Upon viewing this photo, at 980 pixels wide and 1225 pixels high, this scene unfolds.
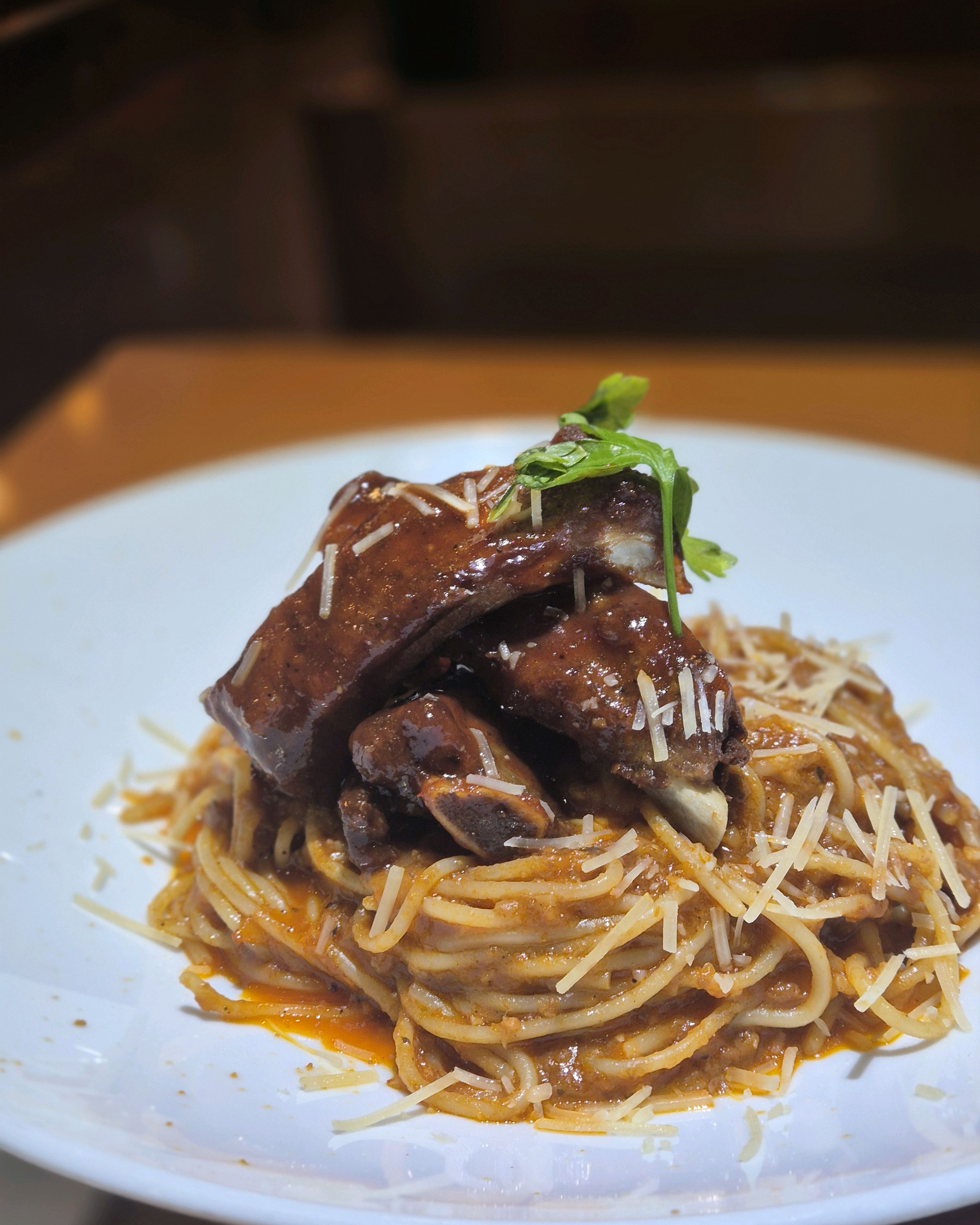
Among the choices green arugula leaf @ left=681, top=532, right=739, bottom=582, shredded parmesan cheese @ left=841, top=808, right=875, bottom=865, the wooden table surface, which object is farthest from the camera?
the wooden table surface

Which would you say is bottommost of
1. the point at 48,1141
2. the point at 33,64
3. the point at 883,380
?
the point at 883,380

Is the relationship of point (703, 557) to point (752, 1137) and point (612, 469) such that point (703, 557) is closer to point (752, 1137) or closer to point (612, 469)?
point (612, 469)

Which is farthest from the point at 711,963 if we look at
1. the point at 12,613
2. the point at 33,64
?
the point at 33,64

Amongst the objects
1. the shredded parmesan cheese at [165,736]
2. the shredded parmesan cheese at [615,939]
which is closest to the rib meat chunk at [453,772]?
the shredded parmesan cheese at [615,939]

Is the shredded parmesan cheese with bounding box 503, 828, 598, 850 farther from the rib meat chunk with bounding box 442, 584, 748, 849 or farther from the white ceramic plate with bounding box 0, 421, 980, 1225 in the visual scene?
the white ceramic plate with bounding box 0, 421, 980, 1225

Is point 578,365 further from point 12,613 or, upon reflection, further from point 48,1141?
point 48,1141

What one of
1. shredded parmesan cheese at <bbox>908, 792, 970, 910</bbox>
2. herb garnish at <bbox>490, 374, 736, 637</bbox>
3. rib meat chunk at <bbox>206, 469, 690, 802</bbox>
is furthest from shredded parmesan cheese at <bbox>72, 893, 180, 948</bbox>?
shredded parmesan cheese at <bbox>908, 792, 970, 910</bbox>
